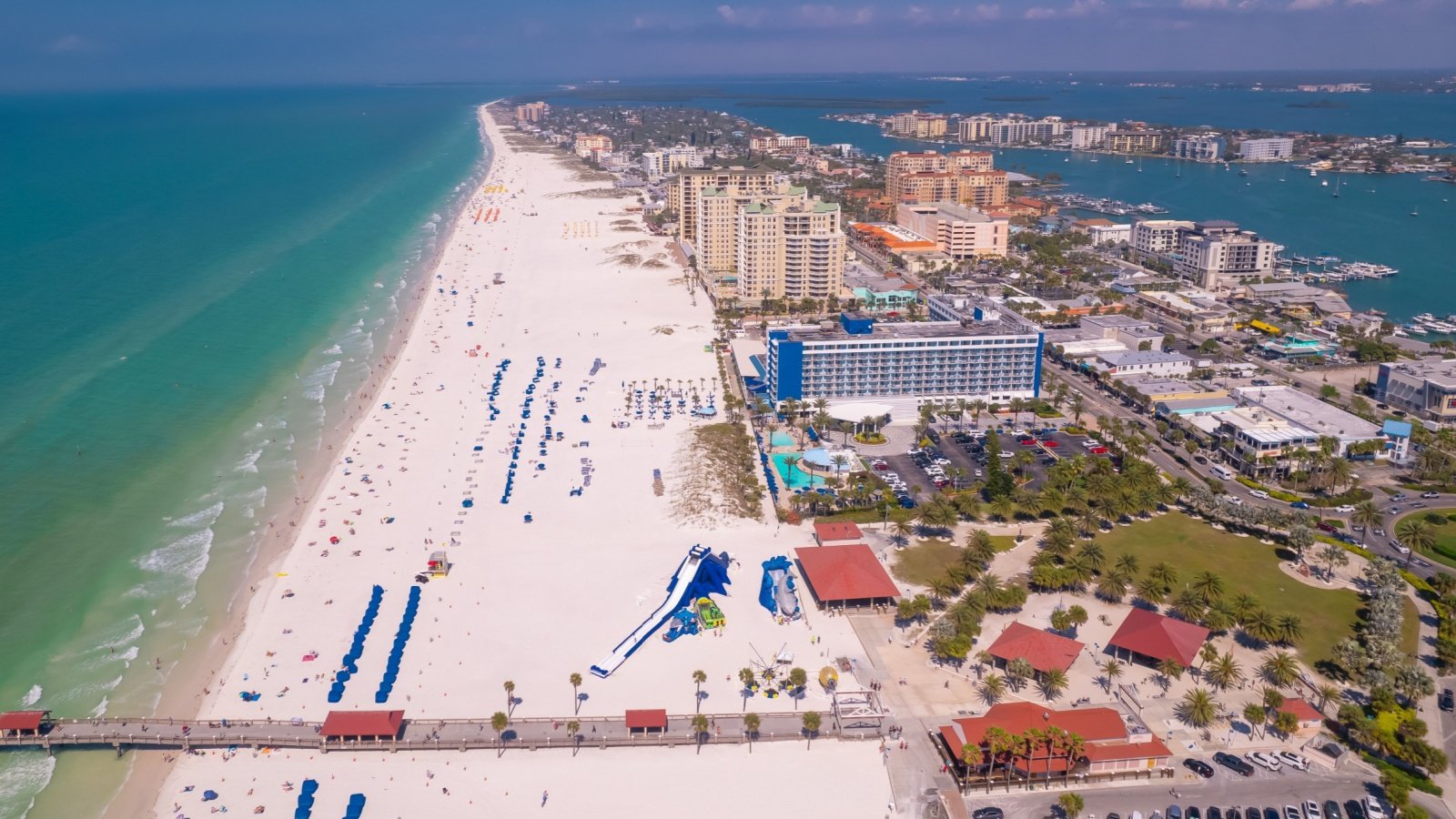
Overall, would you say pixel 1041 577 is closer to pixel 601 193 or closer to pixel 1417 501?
pixel 1417 501

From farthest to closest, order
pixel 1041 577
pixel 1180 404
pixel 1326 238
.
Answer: pixel 1326 238 → pixel 1180 404 → pixel 1041 577

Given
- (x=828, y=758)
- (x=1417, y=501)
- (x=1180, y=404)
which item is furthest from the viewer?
(x=1180, y=404)

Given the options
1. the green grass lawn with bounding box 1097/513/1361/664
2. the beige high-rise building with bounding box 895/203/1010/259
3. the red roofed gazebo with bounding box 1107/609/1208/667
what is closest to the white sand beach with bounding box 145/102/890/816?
the red roofed gazebo with bounding box 1107/609/1208/667

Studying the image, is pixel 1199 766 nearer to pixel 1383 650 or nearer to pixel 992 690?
pixel 992 690

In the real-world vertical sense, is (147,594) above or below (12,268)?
below

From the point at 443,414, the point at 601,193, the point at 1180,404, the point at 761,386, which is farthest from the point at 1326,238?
the point at 443,414

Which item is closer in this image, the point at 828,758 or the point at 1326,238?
the point at 828,758

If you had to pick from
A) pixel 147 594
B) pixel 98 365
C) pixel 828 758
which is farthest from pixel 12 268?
pixel 828 758
